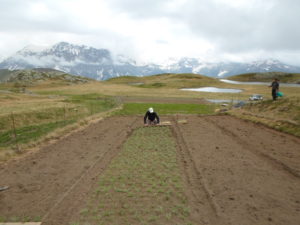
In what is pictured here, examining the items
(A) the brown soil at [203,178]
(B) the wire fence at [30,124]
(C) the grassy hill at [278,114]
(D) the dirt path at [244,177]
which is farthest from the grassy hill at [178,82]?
(A) the brown soil at [203,178]

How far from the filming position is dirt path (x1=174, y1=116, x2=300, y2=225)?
696 centimetres

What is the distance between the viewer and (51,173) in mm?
10398

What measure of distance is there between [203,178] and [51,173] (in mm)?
6651

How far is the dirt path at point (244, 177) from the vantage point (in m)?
6.96

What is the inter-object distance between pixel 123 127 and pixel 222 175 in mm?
12585

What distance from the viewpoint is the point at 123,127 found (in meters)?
21.0

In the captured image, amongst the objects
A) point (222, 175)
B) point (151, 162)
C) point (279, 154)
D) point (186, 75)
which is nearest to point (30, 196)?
point (151, 162)

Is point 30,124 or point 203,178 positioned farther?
point 30,124

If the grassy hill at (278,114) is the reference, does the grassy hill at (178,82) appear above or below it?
above

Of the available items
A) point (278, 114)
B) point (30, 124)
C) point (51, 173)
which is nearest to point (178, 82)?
point (278, 114)

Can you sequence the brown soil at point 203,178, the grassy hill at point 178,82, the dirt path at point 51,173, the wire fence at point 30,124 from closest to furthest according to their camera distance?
the brown soil at point 203,178
the dirt path at point 51,173
the wire fence at point 30,124
the grassy hill at point 178,82

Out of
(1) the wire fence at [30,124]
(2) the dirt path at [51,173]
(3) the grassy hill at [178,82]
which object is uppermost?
(3) the grassy hill at [178,82]

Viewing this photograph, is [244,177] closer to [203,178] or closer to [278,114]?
[203,178]

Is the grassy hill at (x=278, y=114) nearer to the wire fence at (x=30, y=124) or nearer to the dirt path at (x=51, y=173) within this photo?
the dirt path at (x=51, y=173)
